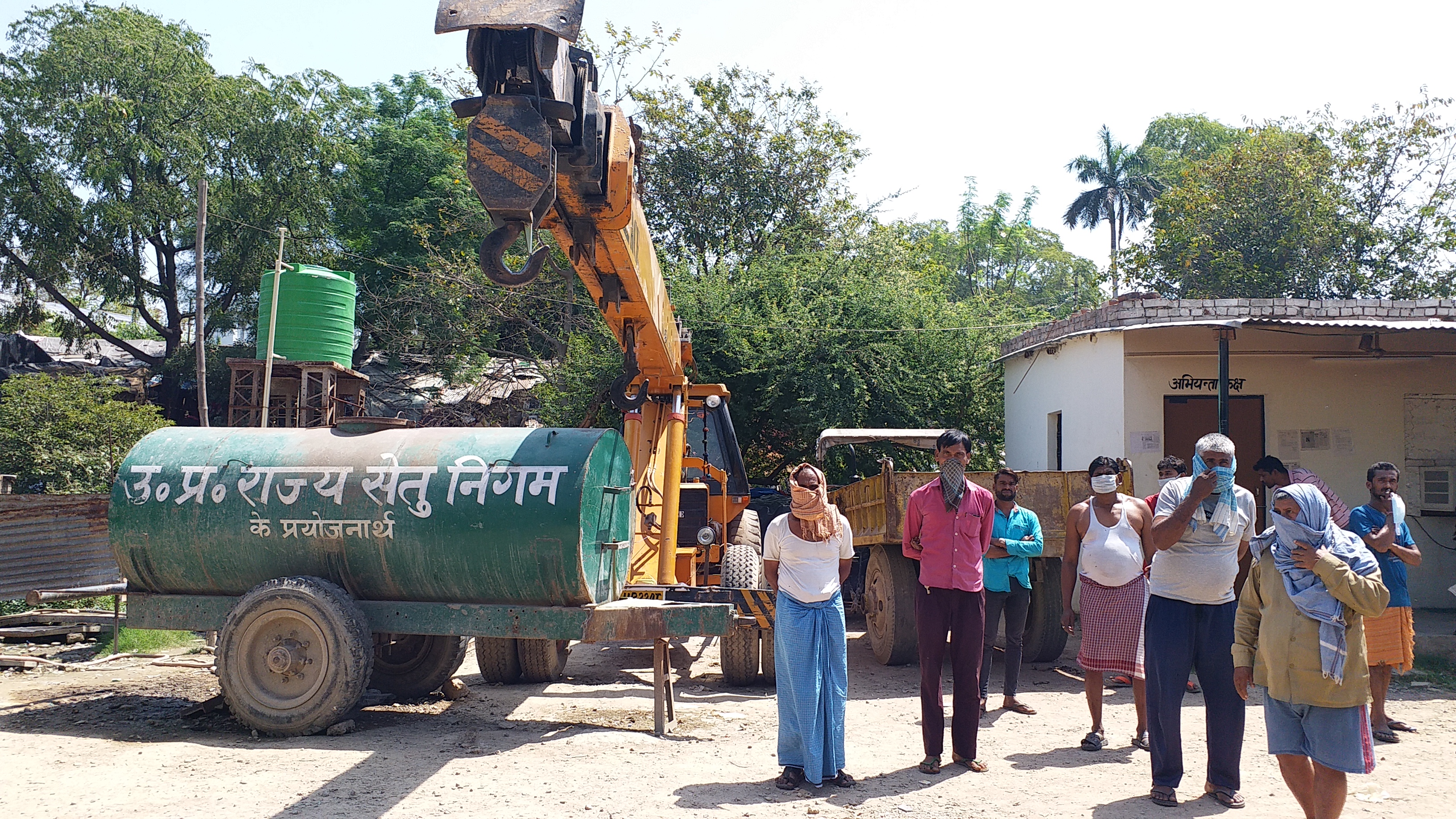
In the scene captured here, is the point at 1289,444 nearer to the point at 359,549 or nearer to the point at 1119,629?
the point at 1119,629

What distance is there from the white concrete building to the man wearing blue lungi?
23.4 ft

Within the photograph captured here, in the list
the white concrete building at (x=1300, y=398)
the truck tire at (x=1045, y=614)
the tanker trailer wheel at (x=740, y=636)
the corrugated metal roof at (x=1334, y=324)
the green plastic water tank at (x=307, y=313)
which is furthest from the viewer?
the green plastic water tank at (x=307, y=313)

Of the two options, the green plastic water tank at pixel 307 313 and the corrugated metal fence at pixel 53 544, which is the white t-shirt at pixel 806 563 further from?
the green plastic water tank at pixel 307 313

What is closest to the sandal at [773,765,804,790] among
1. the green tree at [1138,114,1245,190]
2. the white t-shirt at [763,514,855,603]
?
the white t-shirt at [763,514,855,603]

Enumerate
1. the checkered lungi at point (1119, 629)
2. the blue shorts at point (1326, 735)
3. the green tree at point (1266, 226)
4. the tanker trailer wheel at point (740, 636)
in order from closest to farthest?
the blue shorts at point (1326, 735) → the checkered lungi at point (1119, 629) → the tanker trailer wheel at point (740, 636) → the green tree at point (1266, 226)

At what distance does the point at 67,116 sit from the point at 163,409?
7983 millimetres

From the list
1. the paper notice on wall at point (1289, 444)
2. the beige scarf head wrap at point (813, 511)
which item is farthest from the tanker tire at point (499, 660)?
the paper notice on wall at point (1289, 444)

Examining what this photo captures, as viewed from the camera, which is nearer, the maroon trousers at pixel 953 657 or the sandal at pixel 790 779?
the sandal at pixel 790 779

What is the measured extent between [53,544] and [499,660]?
600 centimetres

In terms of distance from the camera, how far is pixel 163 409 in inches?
1006

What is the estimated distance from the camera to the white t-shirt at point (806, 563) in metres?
5.65

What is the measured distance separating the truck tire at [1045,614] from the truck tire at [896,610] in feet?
3.42

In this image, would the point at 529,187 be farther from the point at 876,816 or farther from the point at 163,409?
the point at 163,409

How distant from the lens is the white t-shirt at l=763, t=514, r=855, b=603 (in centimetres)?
565
